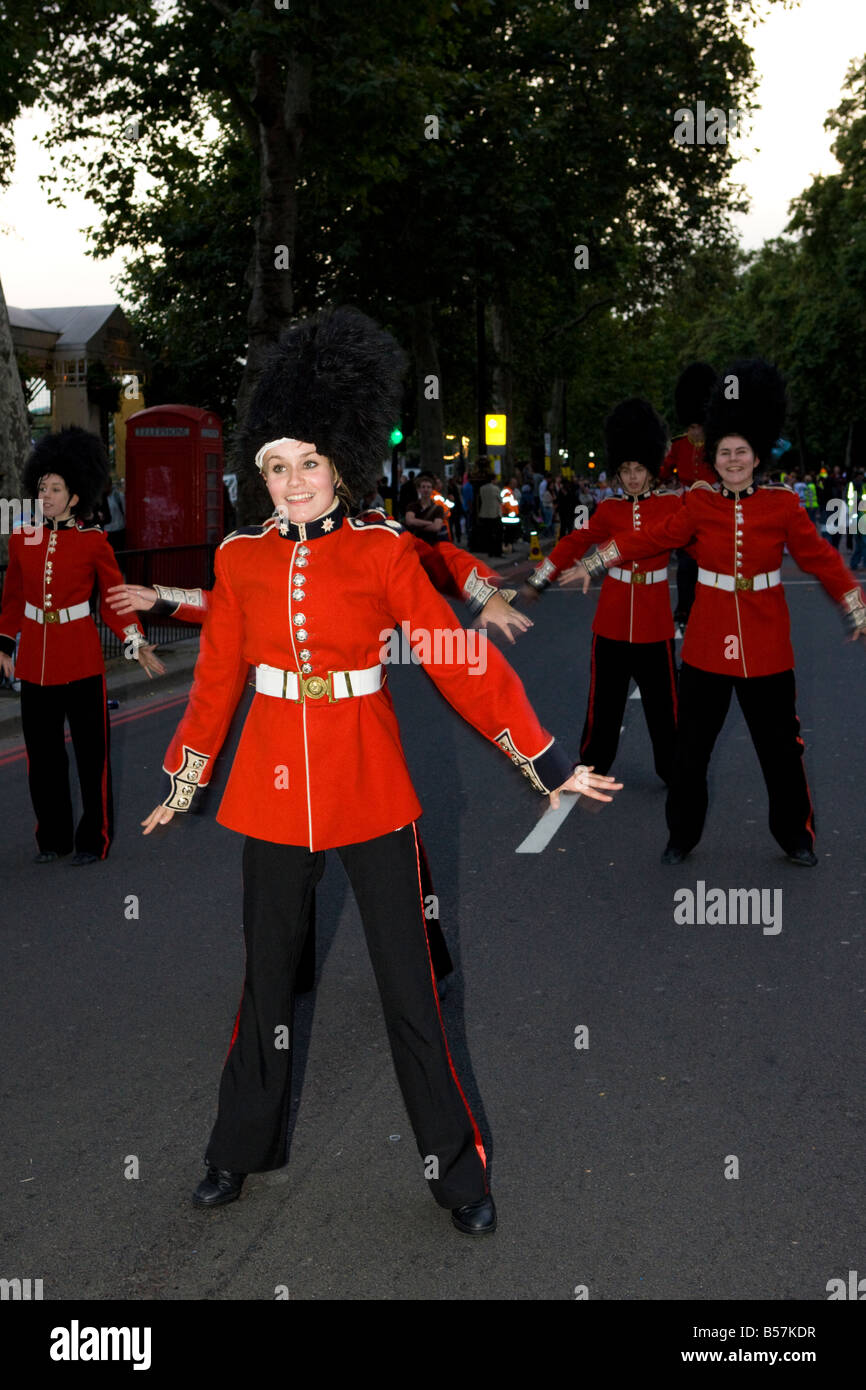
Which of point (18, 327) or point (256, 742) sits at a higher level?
point (18, 327)

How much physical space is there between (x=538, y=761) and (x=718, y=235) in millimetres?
40944

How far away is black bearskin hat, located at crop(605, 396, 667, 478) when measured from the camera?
8.80 m

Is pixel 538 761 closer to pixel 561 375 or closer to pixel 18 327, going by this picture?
pixel 18 327

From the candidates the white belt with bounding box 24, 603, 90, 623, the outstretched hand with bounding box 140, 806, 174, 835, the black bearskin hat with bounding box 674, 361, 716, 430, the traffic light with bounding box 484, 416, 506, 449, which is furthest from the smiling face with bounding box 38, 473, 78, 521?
the traffic light with bounding box 484, 416, 506, 449

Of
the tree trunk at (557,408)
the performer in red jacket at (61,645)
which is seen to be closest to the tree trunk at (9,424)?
the performer in red jacket at (61,645)

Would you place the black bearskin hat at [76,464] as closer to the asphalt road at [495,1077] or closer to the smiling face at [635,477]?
the asphalt road at [495,1077]

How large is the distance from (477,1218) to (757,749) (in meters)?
3.85

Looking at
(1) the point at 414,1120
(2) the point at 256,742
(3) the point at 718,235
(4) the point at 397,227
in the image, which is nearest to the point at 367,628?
(2) the point at 256,742

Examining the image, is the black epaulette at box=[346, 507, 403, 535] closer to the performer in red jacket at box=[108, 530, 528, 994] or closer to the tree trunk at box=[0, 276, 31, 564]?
the performer in red jacket at box=[108, 530, 528, 994]

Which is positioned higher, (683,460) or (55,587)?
(683,460)

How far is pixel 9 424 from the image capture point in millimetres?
15086

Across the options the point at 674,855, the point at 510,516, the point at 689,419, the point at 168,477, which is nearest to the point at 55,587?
the point at 674,855

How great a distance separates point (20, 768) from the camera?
32.4 ft

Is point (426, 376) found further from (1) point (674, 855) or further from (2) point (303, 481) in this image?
(2) point (303, 481)
